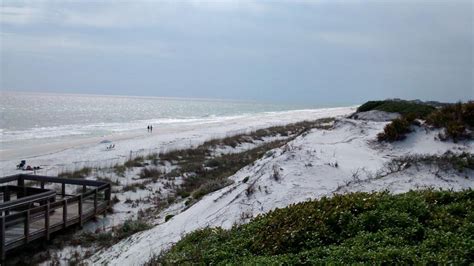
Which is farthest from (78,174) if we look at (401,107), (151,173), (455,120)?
(455,120)

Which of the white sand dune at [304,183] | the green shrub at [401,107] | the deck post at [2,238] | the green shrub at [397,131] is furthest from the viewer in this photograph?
the green shrub at [401,107]

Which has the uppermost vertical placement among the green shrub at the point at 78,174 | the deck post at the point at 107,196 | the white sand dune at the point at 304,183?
the white sand dune at the point at 304,183

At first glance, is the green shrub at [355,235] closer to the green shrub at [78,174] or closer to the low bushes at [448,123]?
the low bushes at [448,123]

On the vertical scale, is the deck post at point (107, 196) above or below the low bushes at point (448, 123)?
below

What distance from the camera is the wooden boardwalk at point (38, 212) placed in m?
12.0

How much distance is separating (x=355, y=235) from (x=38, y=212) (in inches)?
416

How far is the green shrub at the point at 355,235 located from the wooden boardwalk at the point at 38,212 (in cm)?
617

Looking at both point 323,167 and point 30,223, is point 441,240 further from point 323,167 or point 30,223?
point 30,223

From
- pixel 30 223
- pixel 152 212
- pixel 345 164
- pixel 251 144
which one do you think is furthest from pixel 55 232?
pixel 251 144

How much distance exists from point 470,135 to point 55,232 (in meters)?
13.2

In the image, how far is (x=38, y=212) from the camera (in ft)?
43.8

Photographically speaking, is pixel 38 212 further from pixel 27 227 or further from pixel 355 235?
pixel 355 235

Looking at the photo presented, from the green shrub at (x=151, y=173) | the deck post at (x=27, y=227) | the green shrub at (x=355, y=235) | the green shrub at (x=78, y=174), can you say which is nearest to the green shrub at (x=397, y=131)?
the green shrub at (x=355, y=235)

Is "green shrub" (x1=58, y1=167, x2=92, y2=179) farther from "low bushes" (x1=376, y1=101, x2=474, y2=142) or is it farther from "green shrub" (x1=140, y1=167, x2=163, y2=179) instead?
"low bushes" (x1=376, y1=101, x2=474, y2=142)
